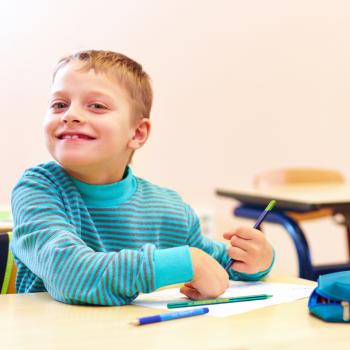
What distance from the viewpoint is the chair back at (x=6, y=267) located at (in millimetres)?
1387

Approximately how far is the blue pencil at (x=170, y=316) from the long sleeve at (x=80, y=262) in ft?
0.33

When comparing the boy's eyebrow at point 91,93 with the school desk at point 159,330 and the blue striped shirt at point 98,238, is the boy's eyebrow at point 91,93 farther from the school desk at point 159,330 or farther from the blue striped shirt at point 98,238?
the school desk at point 159,330

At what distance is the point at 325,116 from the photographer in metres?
4.41

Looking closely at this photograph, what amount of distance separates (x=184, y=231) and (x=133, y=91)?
0.30 meters

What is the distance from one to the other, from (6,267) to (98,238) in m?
0.27

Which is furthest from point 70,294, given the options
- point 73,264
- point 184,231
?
point 184,231

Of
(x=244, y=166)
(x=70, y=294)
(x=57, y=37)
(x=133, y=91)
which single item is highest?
(x=57, y=37)

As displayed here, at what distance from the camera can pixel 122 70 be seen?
1340 millimetres

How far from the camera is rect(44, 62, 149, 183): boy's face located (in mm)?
1221

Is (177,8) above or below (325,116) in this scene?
above

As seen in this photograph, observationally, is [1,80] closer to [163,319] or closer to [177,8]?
[177,8]

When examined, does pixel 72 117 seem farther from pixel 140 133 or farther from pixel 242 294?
pixel 242 294

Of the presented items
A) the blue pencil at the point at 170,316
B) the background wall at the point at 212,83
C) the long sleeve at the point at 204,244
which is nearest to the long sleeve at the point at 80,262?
the blue pencil at the point at 170,316

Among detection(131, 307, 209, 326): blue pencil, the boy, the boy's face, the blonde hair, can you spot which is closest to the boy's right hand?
the boy
